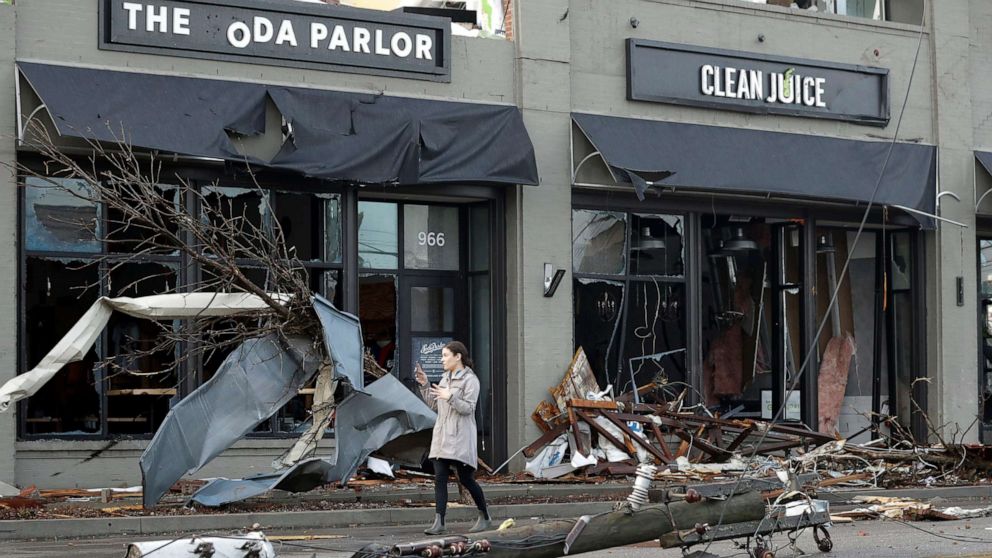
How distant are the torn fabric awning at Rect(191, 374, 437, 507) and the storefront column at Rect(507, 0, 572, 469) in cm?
384

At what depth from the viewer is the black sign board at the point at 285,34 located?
16.7m

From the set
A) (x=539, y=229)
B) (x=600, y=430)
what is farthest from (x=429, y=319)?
(x=600, y=430)

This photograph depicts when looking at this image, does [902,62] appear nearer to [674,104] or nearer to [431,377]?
[674,104]

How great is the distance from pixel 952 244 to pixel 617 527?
14.7 metres

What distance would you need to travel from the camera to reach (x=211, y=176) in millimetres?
17141

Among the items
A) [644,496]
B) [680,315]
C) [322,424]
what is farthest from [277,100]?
[644,496]

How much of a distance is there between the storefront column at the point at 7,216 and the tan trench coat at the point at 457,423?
5319mm

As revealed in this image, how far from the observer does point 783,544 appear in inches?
481

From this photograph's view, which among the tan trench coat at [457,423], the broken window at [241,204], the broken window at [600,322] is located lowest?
the tan trench coat at [457,423]

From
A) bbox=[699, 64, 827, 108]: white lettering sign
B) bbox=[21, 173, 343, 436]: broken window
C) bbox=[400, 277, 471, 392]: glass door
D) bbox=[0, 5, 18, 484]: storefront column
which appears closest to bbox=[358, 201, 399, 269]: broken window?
bbox=[400, 277, 471, 392]: glass door

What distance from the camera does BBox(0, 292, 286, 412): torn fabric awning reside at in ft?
47.8

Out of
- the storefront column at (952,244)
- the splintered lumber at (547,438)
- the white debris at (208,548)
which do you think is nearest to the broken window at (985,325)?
the storefront column at (952,244)

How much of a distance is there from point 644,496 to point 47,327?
9.05 meters

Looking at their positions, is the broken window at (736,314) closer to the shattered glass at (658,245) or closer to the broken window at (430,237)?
the shattered glass at (658,245)
